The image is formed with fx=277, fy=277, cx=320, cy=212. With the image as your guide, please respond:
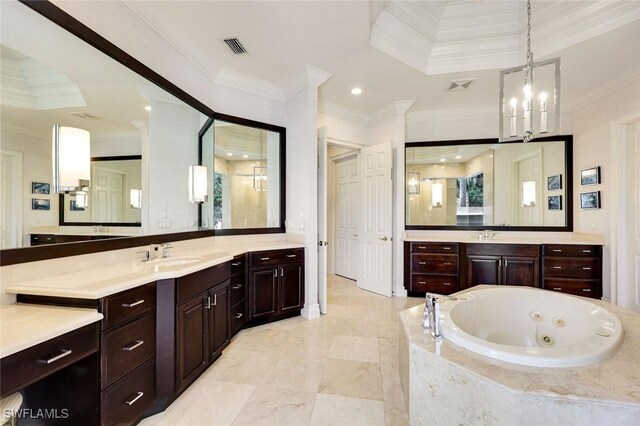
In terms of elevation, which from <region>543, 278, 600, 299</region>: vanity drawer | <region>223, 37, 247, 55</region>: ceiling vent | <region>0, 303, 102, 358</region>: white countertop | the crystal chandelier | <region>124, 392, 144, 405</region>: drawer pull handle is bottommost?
<region>124, 392, 144, 405</region>: drawer pull handle

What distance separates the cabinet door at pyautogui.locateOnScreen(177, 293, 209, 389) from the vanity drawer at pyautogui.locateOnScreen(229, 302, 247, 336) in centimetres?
46

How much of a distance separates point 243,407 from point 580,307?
256 cm

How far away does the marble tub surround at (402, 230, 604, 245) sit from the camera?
11.8 feet

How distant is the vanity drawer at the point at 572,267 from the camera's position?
3.49 m

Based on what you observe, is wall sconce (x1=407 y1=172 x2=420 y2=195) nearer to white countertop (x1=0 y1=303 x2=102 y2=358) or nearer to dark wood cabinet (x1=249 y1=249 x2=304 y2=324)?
dark wood cabinet (x1=249 y1=249 x2=304 y2=324)

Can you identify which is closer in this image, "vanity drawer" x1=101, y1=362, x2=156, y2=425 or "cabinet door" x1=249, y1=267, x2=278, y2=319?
"vanity drawer" x1=101, y1=362, x2=156, y2=425

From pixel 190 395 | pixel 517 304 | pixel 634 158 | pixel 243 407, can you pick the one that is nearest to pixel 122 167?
pixel 190 395

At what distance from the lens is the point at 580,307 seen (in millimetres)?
2115

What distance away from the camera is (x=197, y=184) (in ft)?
9.43

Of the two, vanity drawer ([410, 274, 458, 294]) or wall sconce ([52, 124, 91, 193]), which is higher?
wall sconce ([52, 124, 91, 193])

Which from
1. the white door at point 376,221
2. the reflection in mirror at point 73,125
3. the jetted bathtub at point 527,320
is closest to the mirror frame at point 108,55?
the reflection in mirror at point 73,125

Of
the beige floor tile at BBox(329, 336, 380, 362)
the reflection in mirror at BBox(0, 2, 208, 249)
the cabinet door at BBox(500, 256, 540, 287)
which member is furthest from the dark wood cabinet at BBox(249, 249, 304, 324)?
the cabinet door at BBox(500, 256, 540, 287)

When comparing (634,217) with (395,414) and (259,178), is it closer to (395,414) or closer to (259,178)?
(395,414)

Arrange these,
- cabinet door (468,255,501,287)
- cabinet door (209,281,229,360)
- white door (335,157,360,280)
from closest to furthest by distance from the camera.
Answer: cabinet door (209,281,229,360)
cabinet door (468,255,501,287)
white door (335,157,360,280)
